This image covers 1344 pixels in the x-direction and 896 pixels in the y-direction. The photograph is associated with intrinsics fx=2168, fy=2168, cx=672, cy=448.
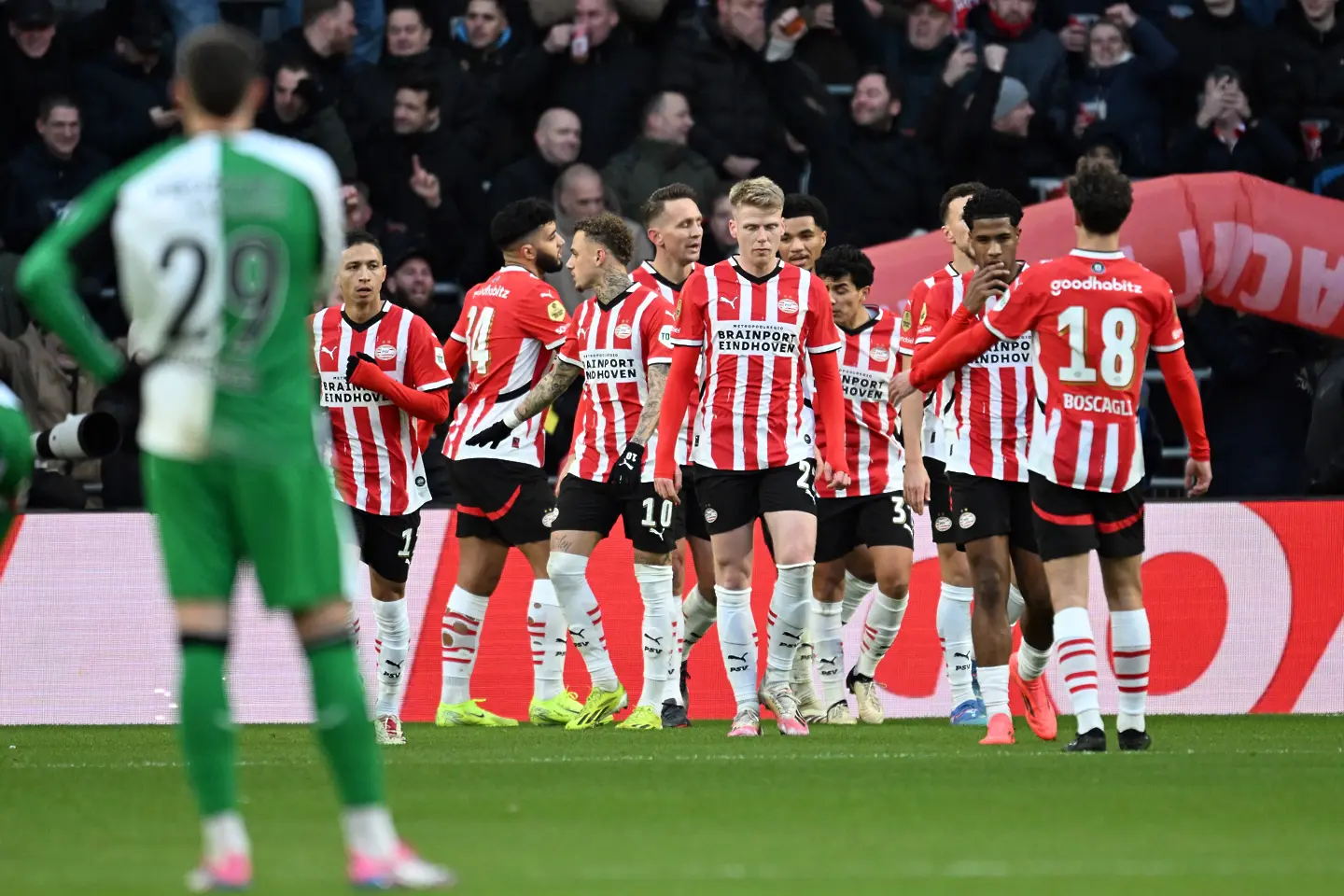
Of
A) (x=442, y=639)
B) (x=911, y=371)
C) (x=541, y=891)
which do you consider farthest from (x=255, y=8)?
(x=541, y=891)

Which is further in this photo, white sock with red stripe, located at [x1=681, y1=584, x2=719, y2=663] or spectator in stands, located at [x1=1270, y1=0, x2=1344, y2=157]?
spectator in stands, located at [x1=1270, y1=0, x2=1344, y2=157]

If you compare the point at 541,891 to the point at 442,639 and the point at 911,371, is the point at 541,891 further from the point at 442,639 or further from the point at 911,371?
the point at 442,639

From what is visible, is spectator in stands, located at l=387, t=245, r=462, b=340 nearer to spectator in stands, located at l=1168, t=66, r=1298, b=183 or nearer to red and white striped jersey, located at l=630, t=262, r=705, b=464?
red and white striped jersey, located at l=630, t=262, r=705, b=464

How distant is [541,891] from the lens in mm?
4969

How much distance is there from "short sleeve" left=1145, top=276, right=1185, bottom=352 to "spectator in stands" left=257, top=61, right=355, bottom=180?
736 cm

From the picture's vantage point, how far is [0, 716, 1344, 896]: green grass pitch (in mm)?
5250

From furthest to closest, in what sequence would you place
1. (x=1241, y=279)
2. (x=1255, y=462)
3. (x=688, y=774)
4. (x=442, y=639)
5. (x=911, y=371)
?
(x=1255, y=462) → (x=1241, y=279) → (x=442, y=639) → (x=911, y=371) → (x=688, y=774)

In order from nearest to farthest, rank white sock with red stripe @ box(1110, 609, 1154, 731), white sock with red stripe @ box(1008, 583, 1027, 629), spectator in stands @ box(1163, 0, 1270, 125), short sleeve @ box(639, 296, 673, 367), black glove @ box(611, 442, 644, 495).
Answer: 1. white sock with red stripe @ box(1110, 609, 1154, 731)
2. black glove @ box(611, 442, 644, 495)
3. white sock with red stripe @ box(1008, 583, 1027, 629)
4. short sleeve @ box(639, 296, 673, 367)
5. spectator in stands @ box(1163, 0, 1270, 125)

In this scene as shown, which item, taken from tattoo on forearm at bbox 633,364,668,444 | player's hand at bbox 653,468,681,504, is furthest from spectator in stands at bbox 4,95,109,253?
player's hand at bbox 653,468,681,504

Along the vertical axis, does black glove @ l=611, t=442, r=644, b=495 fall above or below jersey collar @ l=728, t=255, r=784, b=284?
below

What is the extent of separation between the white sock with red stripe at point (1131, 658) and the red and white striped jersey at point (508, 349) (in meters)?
3.87

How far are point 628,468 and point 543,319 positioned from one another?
4.74 ft

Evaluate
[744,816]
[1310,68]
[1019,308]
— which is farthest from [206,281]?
[1310,68]

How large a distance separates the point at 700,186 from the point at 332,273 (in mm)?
9377
